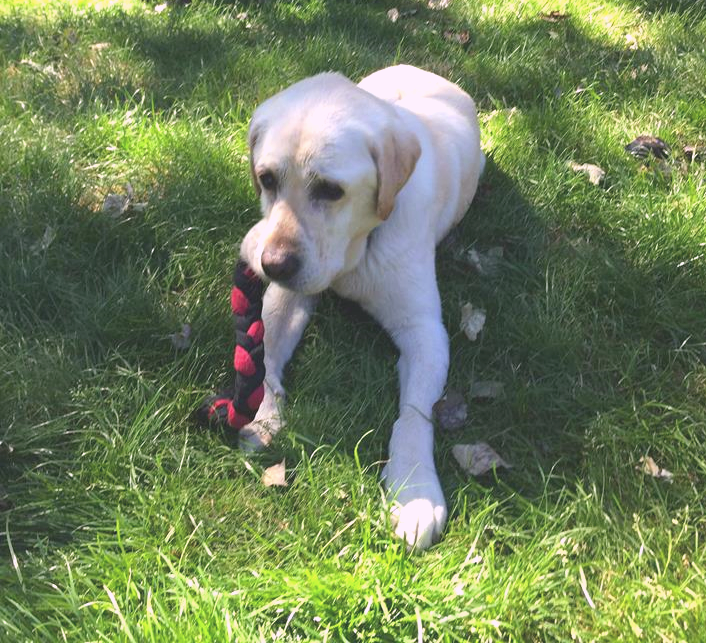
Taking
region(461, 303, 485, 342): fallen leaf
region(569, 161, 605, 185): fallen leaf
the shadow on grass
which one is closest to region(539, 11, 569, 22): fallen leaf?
the shadow on grass

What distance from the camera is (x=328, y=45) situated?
13.5 ft

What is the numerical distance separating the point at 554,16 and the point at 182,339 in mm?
3777

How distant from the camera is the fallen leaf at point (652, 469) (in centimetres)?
192

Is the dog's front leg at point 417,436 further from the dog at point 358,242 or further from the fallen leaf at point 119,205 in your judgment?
the fallen leaf at point 119,205

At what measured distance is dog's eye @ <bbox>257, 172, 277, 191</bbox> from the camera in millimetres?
2117

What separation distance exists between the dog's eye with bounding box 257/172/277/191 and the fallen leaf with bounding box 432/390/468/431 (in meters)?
0.88

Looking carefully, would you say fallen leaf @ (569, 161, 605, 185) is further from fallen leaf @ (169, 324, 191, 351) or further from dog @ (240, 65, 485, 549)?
fallen leaf @ (169, 324, 191, 351)

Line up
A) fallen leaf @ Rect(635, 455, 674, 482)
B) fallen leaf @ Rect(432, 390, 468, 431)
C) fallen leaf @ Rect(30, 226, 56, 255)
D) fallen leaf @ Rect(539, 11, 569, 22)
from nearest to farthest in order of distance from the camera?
fallen leaf @ Rect(635, 455, 674, 482)
fallen leaf @ Rect(432, 390, 468, 431)
fallen leaf @ Rect(30, 226, 56, 255)
fallen leaf @ Rect(539, 11, 569, 22)

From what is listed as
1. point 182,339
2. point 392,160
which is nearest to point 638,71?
point 392,160

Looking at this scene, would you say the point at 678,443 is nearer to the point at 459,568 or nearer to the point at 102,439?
the point at 459,568

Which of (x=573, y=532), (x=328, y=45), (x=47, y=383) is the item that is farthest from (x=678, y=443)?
(x=328, y=45)

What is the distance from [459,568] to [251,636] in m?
0.53

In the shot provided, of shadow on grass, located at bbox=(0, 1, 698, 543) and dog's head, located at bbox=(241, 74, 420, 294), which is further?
shadow on grass, located at bbox=(0, 1, 698, 543)

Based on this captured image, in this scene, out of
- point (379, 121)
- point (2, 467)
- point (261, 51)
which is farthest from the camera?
point (261, 51)
